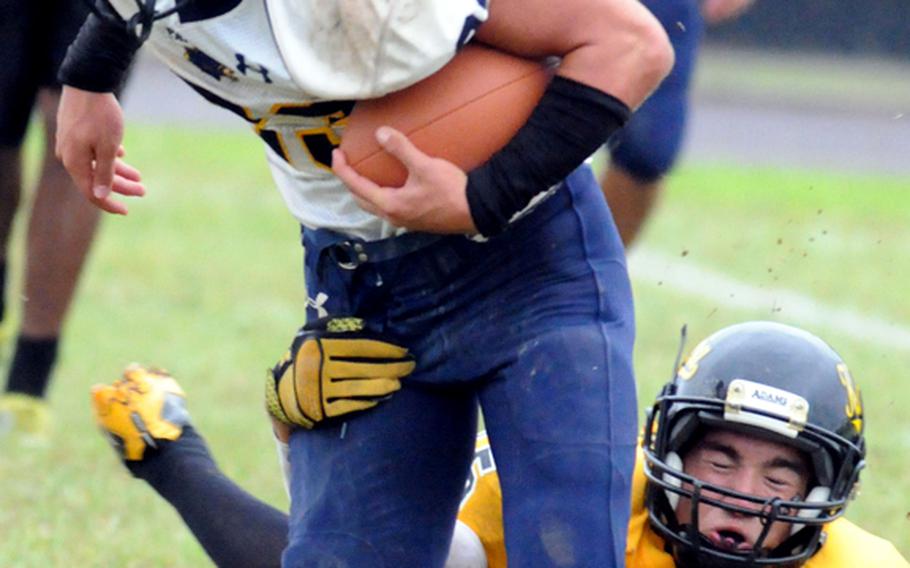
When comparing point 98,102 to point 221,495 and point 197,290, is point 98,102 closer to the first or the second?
point 221,495

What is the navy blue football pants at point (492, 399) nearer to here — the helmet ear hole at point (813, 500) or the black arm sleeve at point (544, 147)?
the black arm sleeve at point (544, 147)

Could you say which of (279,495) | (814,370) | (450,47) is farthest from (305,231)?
(279,495)

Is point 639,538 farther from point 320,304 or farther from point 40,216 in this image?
point 40,216

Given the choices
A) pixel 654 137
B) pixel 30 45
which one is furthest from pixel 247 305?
pixel 654 137

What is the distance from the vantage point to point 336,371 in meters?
2.78

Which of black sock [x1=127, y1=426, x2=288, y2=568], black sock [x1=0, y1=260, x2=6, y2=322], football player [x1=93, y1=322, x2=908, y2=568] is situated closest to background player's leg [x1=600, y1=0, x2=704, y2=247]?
football player [x1=93, y1=322, x2=908, y2=568]

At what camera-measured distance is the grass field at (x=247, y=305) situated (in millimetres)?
4109

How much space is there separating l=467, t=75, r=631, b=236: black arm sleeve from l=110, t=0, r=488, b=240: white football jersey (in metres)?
0.16

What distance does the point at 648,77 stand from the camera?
2484 mm

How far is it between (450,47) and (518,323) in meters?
0.49

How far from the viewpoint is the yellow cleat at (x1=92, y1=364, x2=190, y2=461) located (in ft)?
10.8

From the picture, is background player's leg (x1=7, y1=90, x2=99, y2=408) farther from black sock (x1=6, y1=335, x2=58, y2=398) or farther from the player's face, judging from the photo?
the player's face

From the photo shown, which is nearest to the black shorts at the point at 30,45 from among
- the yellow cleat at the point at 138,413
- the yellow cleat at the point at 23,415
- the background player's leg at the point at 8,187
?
the background player's leg at the point at 8,187

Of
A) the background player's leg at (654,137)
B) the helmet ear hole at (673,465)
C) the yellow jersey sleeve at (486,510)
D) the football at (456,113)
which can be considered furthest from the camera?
the background player's leg at (654,137)
